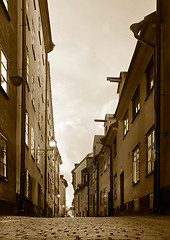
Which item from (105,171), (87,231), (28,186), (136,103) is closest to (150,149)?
(136,103)

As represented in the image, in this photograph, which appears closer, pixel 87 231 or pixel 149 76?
pixel 87 231

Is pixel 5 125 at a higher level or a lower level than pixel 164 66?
lower

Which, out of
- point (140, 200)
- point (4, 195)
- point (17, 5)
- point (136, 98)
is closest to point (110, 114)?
point (136, 98)

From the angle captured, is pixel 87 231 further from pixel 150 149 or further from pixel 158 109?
pixel 150 149

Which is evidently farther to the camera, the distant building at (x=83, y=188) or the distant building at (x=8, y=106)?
the distant building at (x=83, y=188)

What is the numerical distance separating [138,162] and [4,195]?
19.7ft

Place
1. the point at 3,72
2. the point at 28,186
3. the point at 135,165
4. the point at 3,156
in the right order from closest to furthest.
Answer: the point at 3,156, the point at 3,72, the point at 135,165, the point at 28,186

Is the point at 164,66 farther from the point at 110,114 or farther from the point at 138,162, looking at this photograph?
the point at 110,114

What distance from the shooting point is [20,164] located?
40.4ft

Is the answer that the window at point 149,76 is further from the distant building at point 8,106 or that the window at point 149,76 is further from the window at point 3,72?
the window at point 3,72

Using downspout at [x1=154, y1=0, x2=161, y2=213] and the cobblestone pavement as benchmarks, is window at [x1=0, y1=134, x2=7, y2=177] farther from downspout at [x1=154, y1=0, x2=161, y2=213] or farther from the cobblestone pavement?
the cobblestone pavement

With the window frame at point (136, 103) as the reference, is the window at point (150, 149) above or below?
below

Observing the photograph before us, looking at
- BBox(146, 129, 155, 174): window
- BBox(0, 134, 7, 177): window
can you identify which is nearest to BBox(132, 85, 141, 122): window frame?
BBox(146, 129, 155, 174): window

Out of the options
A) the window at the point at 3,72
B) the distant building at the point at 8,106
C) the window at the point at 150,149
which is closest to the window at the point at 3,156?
the distant building at the point at 8,106
